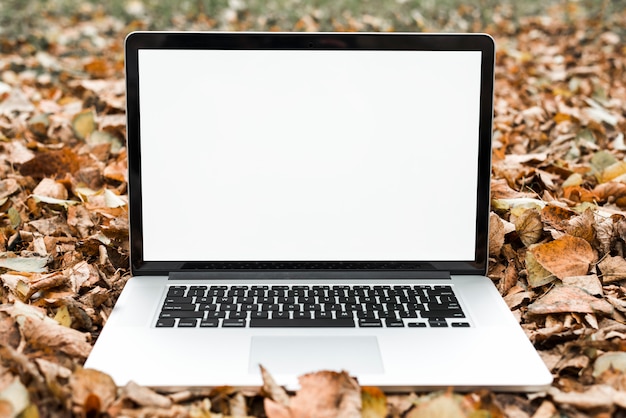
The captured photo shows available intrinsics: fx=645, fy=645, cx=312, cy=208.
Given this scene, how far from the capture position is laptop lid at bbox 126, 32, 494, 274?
1.30 metres

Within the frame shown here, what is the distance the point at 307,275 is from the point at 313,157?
0.80ft

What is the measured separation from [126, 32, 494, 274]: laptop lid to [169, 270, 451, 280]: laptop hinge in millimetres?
11

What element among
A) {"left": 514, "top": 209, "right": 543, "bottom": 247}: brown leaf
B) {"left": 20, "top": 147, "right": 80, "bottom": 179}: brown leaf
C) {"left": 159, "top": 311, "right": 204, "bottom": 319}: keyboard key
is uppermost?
{"left": 20, "top": 147, "right": 80, "bottom": 179}: brown leaf

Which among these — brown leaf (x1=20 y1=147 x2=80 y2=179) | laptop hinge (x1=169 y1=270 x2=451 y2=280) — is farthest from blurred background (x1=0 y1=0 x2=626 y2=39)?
laptop hinge (x1=169 y1=270 x2=451 y2=280)

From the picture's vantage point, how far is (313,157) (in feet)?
4.37

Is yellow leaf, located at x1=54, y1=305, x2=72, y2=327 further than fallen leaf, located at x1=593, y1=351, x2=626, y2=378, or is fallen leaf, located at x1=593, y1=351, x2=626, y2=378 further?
yellow leaf, located at x1=54, y1=305, x2=72, y2=327

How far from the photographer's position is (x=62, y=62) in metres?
3.41

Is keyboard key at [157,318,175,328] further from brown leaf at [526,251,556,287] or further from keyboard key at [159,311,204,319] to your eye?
brown leaf at [526,251,556,287]

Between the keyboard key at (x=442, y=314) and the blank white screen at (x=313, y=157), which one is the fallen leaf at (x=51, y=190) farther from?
the keyboard key at (x=442, y=314)

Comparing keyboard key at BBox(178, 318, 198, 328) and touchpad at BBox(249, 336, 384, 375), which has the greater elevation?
keyboard key at BBox(178, 318, 198, 328)

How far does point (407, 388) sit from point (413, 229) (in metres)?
0.39

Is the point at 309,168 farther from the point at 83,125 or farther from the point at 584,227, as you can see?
the point at 83,125

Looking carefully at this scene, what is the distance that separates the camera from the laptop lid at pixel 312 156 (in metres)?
1.30

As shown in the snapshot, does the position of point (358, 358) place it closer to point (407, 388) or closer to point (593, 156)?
point (407, 388)
